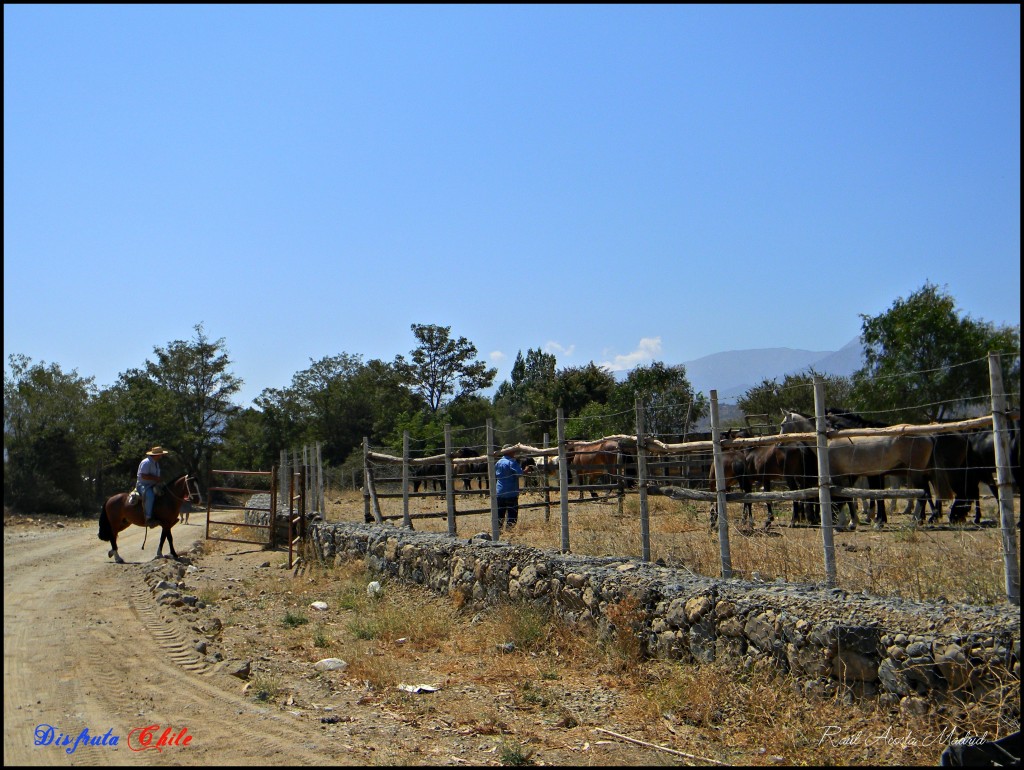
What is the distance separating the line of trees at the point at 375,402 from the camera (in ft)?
46.3

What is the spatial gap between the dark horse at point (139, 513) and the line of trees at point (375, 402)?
38.3 inches

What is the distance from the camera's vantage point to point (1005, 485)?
529 cm

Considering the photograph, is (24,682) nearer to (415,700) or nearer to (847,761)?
(415,700)

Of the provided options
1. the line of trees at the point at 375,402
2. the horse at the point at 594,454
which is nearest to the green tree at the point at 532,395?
Answer: the line of trees at the point at 375,402

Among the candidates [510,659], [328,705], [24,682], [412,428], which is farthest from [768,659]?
[412,428]

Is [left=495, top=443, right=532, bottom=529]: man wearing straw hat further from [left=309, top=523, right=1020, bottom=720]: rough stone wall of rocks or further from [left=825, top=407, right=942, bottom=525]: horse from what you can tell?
[left=825, top=407, right=942, bottom=525]: horse

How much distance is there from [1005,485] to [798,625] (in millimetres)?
1634

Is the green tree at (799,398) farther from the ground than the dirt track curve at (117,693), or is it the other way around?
the green tree at (799,398)

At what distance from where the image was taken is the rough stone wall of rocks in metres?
4.91

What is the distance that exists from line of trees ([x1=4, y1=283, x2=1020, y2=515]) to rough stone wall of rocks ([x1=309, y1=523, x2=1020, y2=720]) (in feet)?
5.15

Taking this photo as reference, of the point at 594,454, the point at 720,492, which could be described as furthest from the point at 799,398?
the point at 720,492

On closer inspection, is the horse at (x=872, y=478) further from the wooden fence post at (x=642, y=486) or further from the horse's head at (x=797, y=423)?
the wooden fence post at (x=642, y=486)

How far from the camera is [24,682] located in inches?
220

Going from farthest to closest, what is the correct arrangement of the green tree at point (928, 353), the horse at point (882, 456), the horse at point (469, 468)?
the green tree at point (928, 353) < the horse at point (469, 468) < the horse at point (882, 456)
